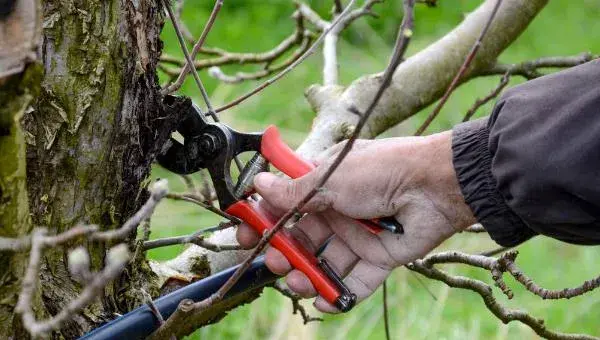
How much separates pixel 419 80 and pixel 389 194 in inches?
25.7

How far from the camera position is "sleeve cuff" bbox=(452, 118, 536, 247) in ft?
4.15

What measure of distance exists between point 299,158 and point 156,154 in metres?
0.24

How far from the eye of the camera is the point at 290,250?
1.37 m

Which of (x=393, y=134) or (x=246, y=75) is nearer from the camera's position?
(x=246, y=75)

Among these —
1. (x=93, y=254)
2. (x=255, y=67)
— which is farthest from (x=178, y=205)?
(x=93, y=254)

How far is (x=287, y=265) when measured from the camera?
4.50ft

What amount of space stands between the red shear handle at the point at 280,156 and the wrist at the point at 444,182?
189 millimetres

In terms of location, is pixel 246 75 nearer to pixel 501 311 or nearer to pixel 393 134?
pixel 501 311

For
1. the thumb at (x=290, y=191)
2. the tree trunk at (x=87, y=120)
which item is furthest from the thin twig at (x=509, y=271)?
the tree trunk at (x=87, y=120)

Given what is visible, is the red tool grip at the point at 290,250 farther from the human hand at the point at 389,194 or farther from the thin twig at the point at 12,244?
the thin twig at the point at 12,244

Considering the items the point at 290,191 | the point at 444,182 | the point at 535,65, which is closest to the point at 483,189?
the point at 444,182

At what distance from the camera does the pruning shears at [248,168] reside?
52.7 inches

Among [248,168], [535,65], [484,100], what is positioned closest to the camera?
[248,168]

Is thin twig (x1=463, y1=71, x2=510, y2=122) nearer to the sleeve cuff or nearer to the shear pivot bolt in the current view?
the sleeve cuff
